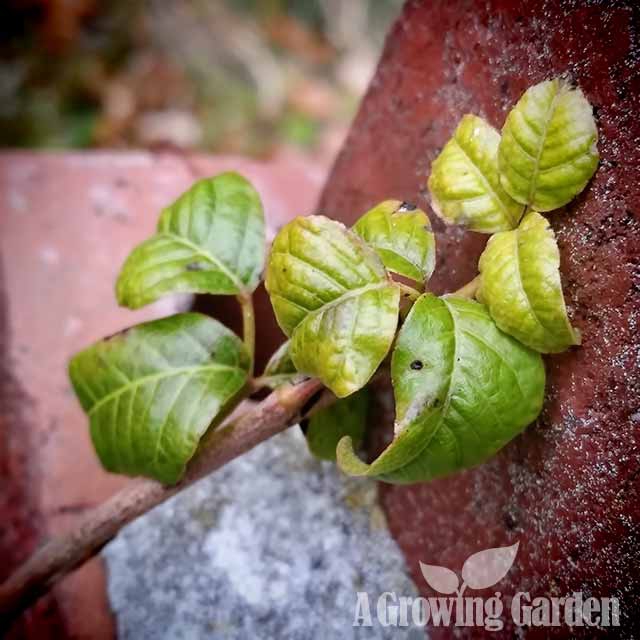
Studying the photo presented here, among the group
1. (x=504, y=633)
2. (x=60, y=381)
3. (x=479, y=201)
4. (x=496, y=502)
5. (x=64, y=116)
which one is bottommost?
(x=504, y=633)

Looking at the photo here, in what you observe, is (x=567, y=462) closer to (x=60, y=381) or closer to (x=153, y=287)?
(x=153, y=287)

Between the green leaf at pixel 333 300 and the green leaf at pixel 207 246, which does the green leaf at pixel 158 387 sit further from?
the green leaf at pixel 333 300

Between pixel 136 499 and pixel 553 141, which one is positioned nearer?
pixel 553 141

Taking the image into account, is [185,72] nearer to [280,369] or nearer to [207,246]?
[207,246]

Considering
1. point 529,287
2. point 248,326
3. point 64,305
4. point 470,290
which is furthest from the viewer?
point 64,305

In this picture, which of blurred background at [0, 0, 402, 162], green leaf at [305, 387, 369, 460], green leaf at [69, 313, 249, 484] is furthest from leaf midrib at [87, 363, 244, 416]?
blurred background at [0, 0, 402, 162]

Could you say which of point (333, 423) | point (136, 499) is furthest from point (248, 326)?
point (136, 499)

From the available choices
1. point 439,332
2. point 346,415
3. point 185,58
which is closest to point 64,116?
point 185,58
